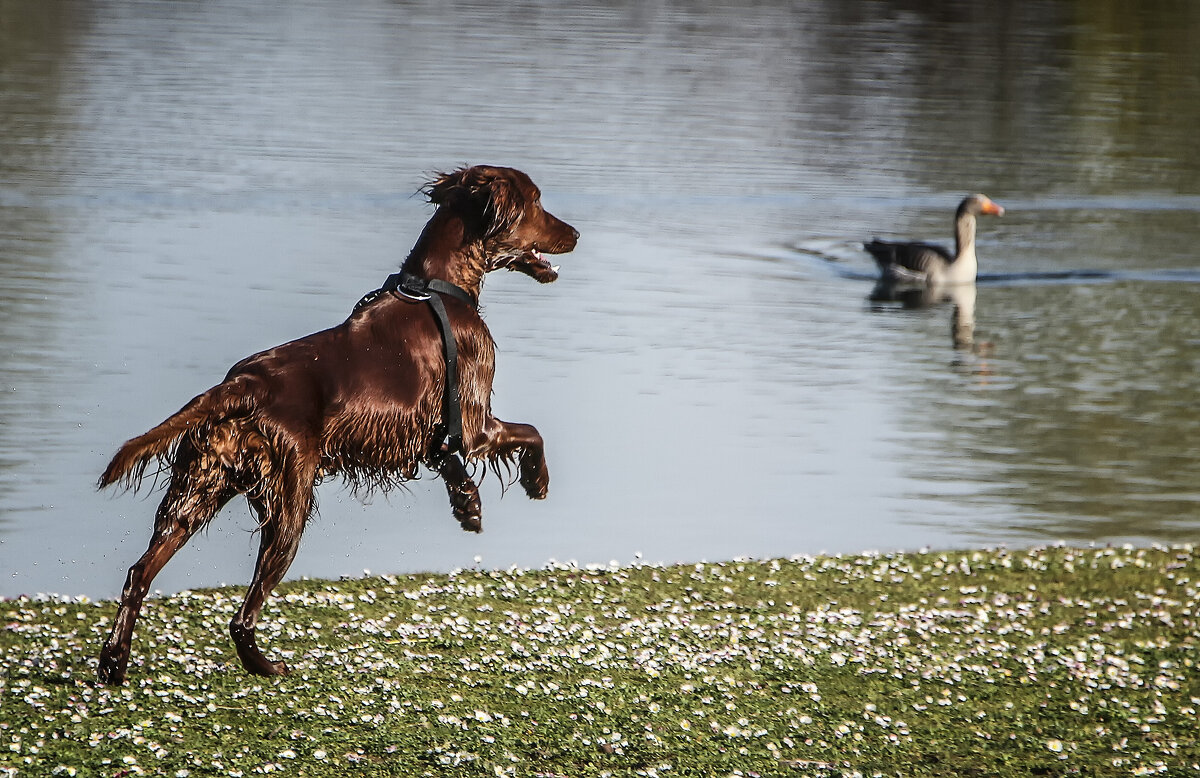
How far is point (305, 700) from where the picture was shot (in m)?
7.14

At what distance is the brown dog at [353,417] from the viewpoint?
672cm

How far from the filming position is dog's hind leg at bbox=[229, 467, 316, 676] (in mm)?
6824

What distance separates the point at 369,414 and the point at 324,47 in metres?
35.2

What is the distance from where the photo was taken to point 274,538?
687 centimetres

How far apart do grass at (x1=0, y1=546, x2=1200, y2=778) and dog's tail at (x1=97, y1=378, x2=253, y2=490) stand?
1.04 meters

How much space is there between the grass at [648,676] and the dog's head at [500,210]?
1.87 metres

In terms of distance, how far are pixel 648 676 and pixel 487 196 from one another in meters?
2.26

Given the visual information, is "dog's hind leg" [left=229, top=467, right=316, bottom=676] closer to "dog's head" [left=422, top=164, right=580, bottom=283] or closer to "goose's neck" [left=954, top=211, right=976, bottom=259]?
"dog's head" [left=422, top=164, right=580, bottom=283]

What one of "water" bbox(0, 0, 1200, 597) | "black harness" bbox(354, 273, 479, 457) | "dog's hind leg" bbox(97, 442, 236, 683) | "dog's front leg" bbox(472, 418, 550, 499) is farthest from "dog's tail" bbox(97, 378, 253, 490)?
"water" bbox(0, 0, 1200, 597)

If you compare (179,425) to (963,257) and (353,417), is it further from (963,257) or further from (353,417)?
(963,257)

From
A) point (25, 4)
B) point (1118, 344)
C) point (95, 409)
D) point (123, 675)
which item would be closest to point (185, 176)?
point (95, 409)

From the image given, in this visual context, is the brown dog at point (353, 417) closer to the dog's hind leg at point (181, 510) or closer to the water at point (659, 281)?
the dog's hind leg at point (181, 510)

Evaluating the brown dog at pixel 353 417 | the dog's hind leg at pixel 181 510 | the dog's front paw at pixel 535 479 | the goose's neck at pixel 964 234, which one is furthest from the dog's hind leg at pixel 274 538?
the goose's neck at pixel 964 234

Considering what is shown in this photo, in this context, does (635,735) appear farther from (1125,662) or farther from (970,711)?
(1125,662)
